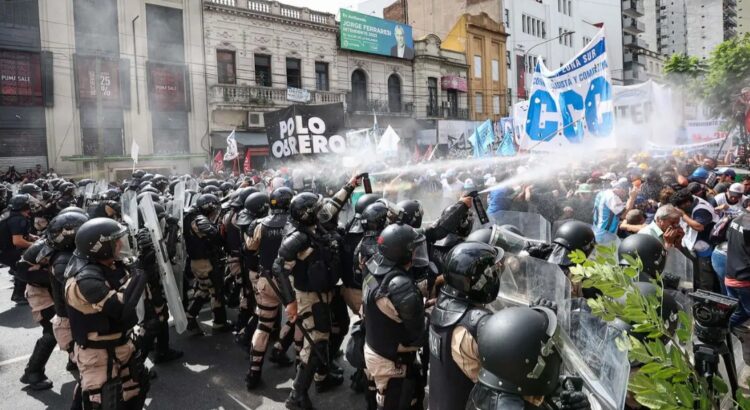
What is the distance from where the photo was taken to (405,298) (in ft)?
10.6

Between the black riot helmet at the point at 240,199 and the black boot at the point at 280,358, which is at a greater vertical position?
the black riot helmet at the point at 240,199

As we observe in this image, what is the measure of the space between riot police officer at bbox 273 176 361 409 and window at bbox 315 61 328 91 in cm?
2540

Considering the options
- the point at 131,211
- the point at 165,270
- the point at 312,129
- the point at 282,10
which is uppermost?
the point at 282,10

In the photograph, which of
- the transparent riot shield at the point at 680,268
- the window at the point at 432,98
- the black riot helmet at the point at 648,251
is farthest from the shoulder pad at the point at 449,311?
the window at the point at 432,98

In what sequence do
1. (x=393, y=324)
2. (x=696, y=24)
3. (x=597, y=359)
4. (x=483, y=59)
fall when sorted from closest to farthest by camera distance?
(x=597, y=359) → (x=393, y=324) → (x=483, y=59) → (x=696, y=24)

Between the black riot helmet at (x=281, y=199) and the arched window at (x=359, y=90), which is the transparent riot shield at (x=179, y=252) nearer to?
the black riot helmet at (x=281, y=199)

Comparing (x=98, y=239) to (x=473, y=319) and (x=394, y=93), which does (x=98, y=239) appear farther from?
(x=394, y=93)

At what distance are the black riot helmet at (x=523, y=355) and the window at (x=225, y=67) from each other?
25812mm

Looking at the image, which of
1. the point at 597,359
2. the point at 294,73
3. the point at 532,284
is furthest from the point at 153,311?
the point at 294,73

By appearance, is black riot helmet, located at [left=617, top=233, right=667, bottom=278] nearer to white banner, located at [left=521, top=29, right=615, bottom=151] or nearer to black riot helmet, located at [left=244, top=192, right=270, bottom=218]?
white banner, located at [left=521, top=29, right=615, bottom=151]

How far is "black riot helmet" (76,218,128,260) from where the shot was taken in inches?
146

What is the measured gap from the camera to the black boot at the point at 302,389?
4.57 metres

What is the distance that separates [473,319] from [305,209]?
269cm

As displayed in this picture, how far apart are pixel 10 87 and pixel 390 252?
76.8ft
